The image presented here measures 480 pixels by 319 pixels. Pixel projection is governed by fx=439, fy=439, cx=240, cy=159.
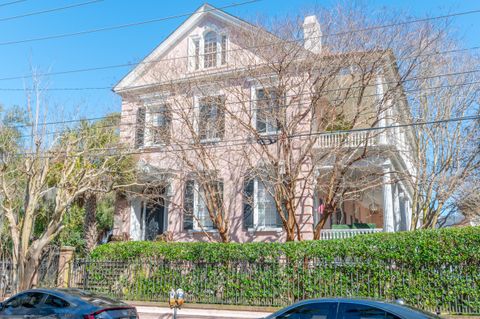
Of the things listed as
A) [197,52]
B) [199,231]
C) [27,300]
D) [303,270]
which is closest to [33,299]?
[27,300]

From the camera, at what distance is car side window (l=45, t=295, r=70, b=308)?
9739 mm

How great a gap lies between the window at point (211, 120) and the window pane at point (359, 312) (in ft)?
40.1

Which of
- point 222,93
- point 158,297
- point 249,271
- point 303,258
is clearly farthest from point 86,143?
point 303,258

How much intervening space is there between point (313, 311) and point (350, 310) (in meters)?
0.57

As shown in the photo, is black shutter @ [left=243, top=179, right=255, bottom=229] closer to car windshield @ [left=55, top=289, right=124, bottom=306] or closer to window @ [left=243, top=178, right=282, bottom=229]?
window @ [left=243, top=178, right=282, bottom=229]

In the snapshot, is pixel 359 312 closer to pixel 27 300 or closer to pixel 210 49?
pixel 27 300

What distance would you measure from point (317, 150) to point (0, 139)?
501 inches

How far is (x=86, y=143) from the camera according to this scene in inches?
733

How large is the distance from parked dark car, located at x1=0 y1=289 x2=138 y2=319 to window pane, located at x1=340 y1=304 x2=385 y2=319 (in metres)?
5.39

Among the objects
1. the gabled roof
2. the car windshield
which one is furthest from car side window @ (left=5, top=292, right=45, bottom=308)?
the gabled roof

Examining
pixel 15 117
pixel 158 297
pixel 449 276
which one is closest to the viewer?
pixel 449 276

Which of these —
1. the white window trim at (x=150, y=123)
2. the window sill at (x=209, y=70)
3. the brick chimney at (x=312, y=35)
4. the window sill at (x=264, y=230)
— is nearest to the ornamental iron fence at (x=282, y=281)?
the window sill at (x=264, y=230)

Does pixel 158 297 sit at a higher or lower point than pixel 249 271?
lower

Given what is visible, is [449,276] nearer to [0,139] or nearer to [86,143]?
[86,143]
